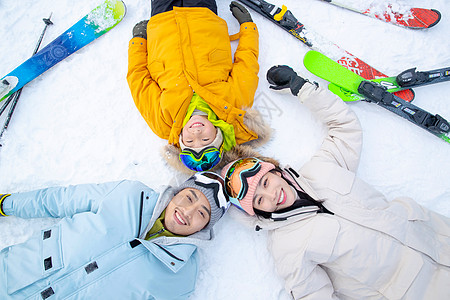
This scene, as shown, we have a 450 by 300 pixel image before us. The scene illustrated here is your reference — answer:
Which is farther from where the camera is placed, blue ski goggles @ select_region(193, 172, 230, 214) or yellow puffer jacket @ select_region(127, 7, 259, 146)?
yellow puffer jacket @ select_region(127, 7, 259, 146)

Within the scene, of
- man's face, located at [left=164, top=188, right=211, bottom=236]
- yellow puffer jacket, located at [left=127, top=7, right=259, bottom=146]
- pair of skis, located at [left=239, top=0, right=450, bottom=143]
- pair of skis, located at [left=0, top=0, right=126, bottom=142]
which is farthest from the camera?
pair of skis, located at [left=0, top=0, right=126, bottom=142]

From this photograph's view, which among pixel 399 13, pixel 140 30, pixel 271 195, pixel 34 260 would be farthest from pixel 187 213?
pixel 399 13

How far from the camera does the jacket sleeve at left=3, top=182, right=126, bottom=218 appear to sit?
2.03 metres

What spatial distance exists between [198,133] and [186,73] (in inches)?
24.5

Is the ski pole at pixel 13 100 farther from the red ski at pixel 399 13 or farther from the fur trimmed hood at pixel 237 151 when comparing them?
the red ski at pixel 399 13

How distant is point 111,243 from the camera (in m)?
1.82

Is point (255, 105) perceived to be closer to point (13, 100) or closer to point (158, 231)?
point (158, 231)

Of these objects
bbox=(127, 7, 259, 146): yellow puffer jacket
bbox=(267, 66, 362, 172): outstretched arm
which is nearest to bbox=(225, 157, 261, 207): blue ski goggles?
bbox=(127, 7, 259, 146): yellow puffer jacket

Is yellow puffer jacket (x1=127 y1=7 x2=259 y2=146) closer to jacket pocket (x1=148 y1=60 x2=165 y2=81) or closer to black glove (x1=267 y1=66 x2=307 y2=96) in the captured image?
jacket pocket (x1=148 y1=60 x2=165 y2=81)

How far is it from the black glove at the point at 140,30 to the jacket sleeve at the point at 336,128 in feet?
5.45

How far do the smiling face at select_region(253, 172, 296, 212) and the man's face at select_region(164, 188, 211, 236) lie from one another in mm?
382

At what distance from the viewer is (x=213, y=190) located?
1.98m

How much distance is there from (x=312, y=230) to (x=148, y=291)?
1.25m

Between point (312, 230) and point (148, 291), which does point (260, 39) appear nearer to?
point (312, 230)
